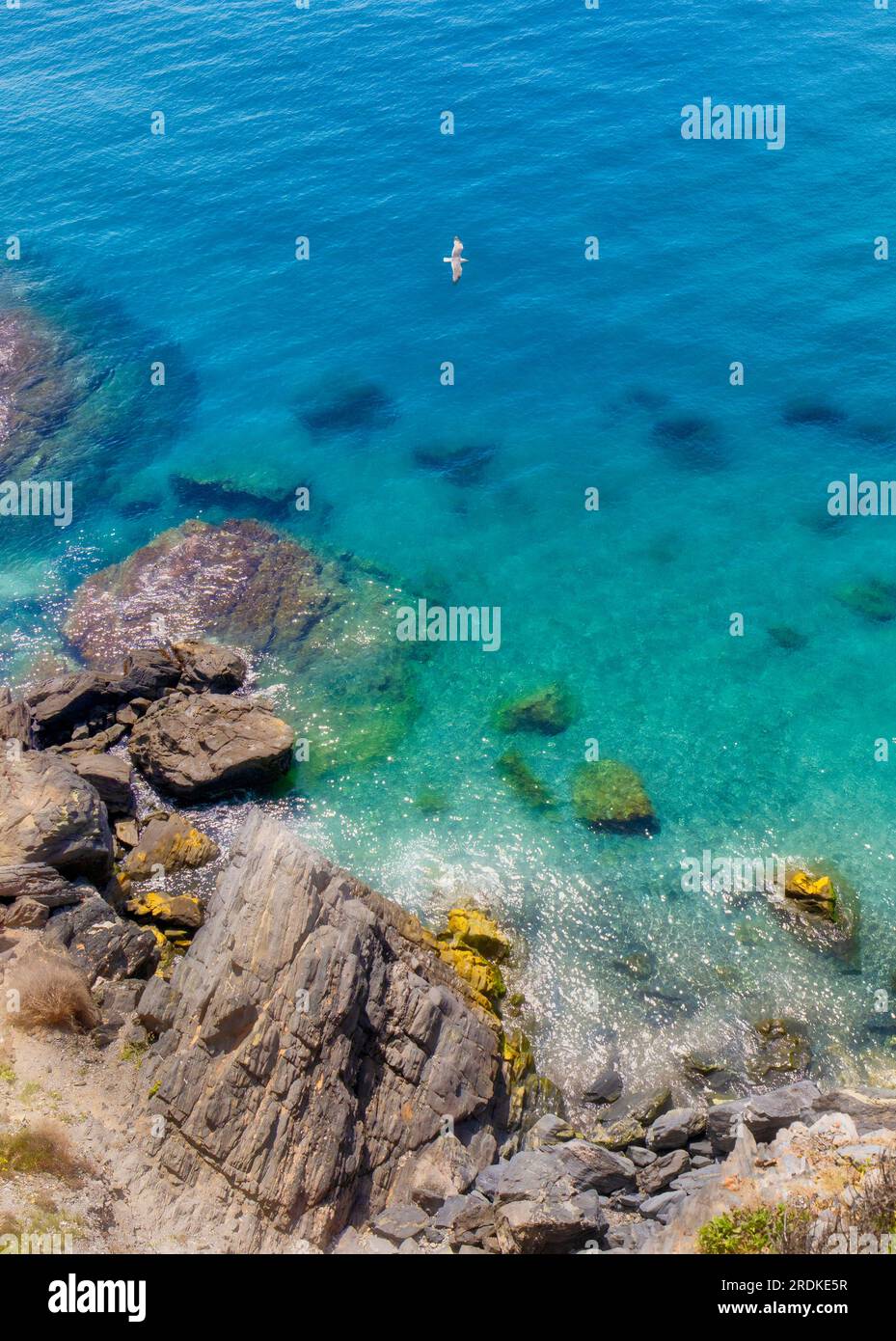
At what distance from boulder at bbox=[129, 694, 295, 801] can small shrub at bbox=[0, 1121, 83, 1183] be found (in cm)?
1696

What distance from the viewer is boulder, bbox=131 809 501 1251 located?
91.5 ft

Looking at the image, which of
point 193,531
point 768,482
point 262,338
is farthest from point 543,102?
point 193,531

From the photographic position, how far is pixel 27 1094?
2773cm

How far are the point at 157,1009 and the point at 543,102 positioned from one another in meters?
74.2

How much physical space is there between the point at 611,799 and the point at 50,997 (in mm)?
23020

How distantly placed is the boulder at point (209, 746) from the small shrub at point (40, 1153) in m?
17.0

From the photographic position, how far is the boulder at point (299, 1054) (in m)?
27.9

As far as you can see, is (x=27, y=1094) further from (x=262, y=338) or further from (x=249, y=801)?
(x=262, y=338)

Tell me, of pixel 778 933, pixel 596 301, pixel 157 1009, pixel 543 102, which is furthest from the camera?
pixel 543 102

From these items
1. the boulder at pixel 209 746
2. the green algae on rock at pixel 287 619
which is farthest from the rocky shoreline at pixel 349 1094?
the green algae on rock at pixel 287 619

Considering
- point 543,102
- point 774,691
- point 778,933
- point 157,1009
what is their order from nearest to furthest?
point 157,1009 < point 778,933 < point 774,691 < point 543,102

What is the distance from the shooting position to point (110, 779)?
134 ft

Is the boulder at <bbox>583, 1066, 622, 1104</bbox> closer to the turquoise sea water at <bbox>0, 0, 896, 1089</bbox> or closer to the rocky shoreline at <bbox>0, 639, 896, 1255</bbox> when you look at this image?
the rocky shoreline at <bbox>0, 639, 896, 1255</bbox>

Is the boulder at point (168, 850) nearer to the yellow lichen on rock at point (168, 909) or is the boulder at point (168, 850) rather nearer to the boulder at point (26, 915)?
the yellow lichen on rock at point (168, 909)
